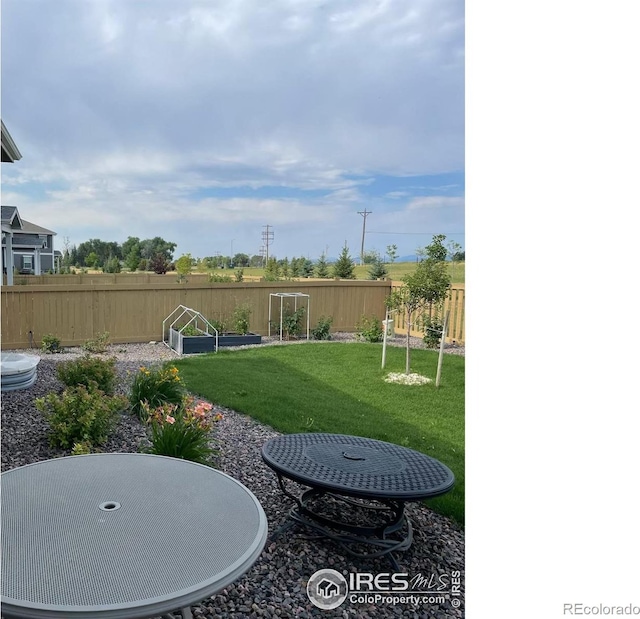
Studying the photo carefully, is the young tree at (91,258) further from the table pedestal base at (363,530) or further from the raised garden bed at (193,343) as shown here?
the table pedestal base at (363,530)

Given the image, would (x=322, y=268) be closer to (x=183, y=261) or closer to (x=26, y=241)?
(x=183, y=261)

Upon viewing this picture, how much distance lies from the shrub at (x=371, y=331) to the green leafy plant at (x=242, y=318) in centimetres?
169

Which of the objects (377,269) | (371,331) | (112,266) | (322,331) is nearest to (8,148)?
(322,331)

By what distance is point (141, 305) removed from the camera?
6656mm

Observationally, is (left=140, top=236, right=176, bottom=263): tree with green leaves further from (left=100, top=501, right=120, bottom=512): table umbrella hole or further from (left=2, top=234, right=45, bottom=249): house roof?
(left=100, top=501, right=120, bottom=512): table umbrella hole

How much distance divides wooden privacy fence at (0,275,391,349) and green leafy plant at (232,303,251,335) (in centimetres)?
11

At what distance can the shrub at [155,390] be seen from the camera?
3.01 m

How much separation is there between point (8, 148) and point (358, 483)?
4.20m

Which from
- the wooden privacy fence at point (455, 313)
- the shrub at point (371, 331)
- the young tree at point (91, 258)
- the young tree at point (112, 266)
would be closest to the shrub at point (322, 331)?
the shrub at point (371, 331)

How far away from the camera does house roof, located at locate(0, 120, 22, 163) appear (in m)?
3.81
